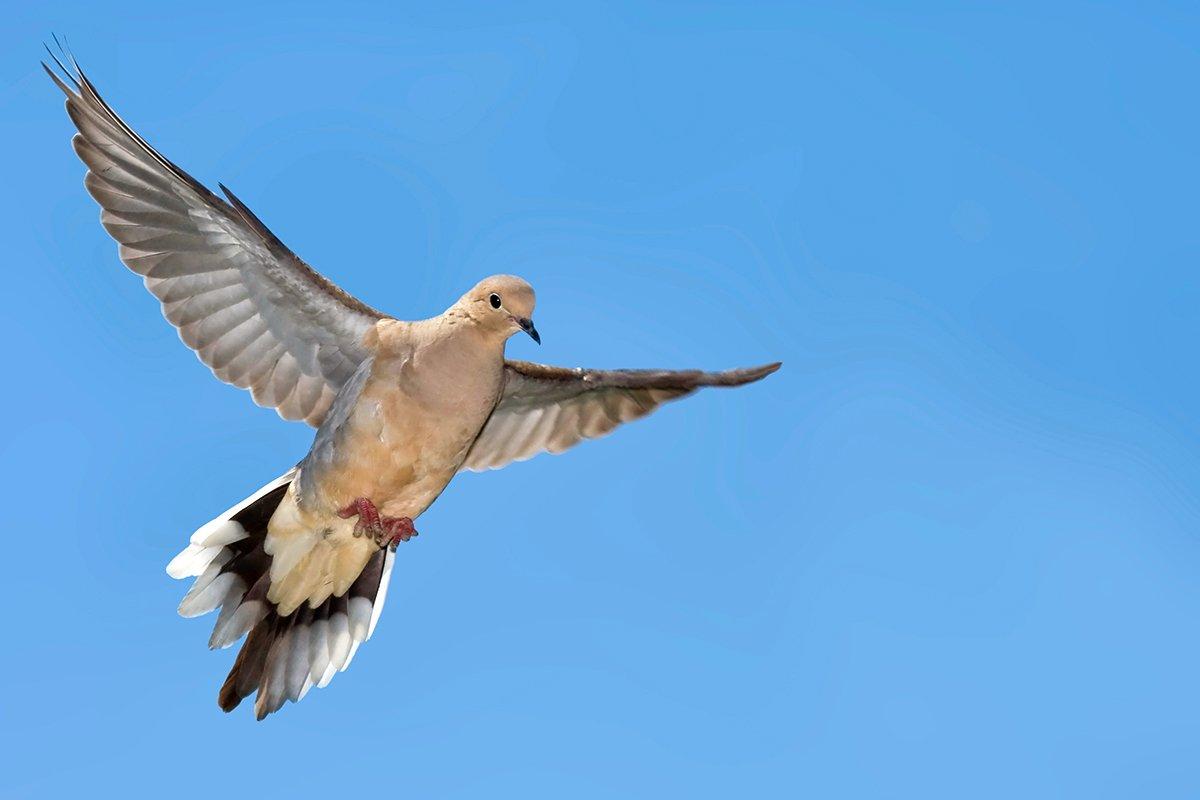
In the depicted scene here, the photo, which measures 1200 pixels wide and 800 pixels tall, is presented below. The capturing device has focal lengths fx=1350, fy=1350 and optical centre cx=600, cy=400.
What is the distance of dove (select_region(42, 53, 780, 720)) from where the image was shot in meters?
6.07

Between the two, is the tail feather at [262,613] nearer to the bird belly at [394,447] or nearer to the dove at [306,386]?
the dove at [306,386]

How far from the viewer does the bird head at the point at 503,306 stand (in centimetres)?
598

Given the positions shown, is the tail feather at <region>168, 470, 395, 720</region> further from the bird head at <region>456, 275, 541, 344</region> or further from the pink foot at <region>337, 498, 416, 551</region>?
the bird head at <region>456, 275, 541, 344</region>

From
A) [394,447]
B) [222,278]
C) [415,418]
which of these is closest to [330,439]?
[394,447]

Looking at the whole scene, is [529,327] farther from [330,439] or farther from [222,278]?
[222,278]

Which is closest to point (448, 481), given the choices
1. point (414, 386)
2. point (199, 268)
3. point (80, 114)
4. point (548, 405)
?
point (414, 386)

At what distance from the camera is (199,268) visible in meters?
6.48

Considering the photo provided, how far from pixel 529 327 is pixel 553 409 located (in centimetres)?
136

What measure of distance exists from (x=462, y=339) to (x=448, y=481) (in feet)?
2.36

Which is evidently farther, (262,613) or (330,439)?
(262,613)

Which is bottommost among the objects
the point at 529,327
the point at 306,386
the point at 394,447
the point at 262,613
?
the point at 262,613

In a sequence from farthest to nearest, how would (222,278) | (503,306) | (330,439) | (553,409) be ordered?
1. (553,409)
2. (222,278)
3. (330,439)
4. (503,306)

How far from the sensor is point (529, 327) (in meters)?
6.02

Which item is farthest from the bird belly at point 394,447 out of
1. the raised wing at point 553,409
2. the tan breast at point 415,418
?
the raised wing at point 553,409
